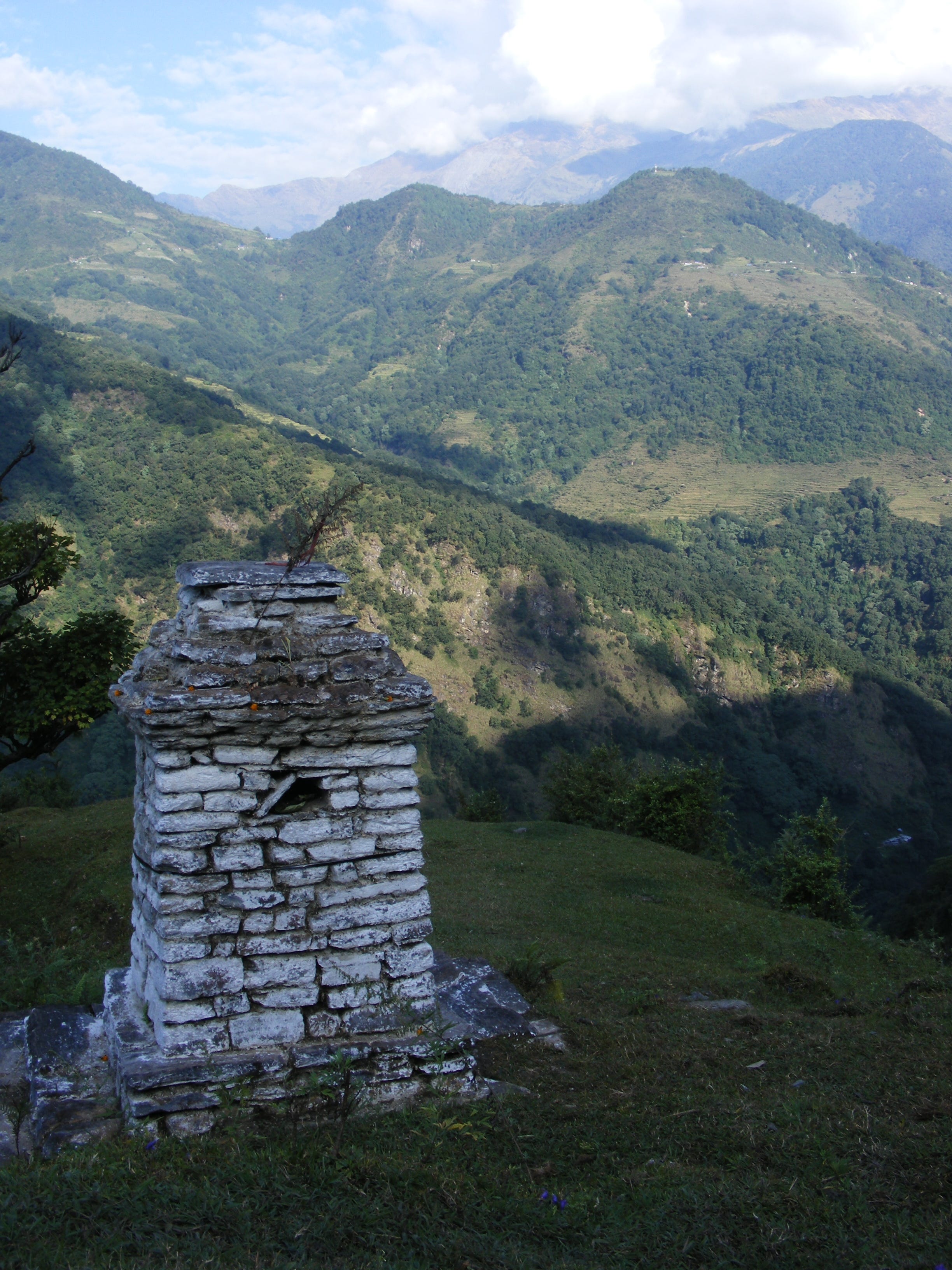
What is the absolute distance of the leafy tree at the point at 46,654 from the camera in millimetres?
10758

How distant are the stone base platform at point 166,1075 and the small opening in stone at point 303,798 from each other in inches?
47.1

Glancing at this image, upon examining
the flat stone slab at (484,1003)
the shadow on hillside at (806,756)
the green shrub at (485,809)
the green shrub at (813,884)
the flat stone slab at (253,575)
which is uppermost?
the flat stone slab at (253,575)

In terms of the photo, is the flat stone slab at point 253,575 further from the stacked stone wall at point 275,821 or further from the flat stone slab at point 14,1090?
the flat stone slab at point 14,1090

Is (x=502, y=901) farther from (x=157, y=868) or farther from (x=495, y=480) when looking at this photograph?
(x=495, y=480)

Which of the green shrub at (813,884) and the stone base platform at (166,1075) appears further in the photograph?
the green shrub at (813,884)

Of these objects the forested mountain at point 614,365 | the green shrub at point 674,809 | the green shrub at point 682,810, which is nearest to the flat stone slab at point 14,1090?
the green shrub at point 674,809

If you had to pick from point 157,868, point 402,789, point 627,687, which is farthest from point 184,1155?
point 627,687

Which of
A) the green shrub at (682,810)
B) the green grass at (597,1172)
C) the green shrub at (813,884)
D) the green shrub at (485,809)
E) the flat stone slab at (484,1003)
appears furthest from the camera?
the green shrub at (485,809)

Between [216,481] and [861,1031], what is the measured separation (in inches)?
2535

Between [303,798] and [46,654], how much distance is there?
8302 millimetres

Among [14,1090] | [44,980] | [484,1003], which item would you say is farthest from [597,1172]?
[44,980]

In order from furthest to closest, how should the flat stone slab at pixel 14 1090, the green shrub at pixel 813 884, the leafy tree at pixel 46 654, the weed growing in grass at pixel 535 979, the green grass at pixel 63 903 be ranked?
the green shrub at pixel 813 884 < the leafy tree at pixel 46 654 < the weed growing in grass at pixel 535 979 < the green grass at pixel 63 903 < the flat stone slab at pixel 14 1090

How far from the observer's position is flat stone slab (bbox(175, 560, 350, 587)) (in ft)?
15.0

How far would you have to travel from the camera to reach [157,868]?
4.23 meters
